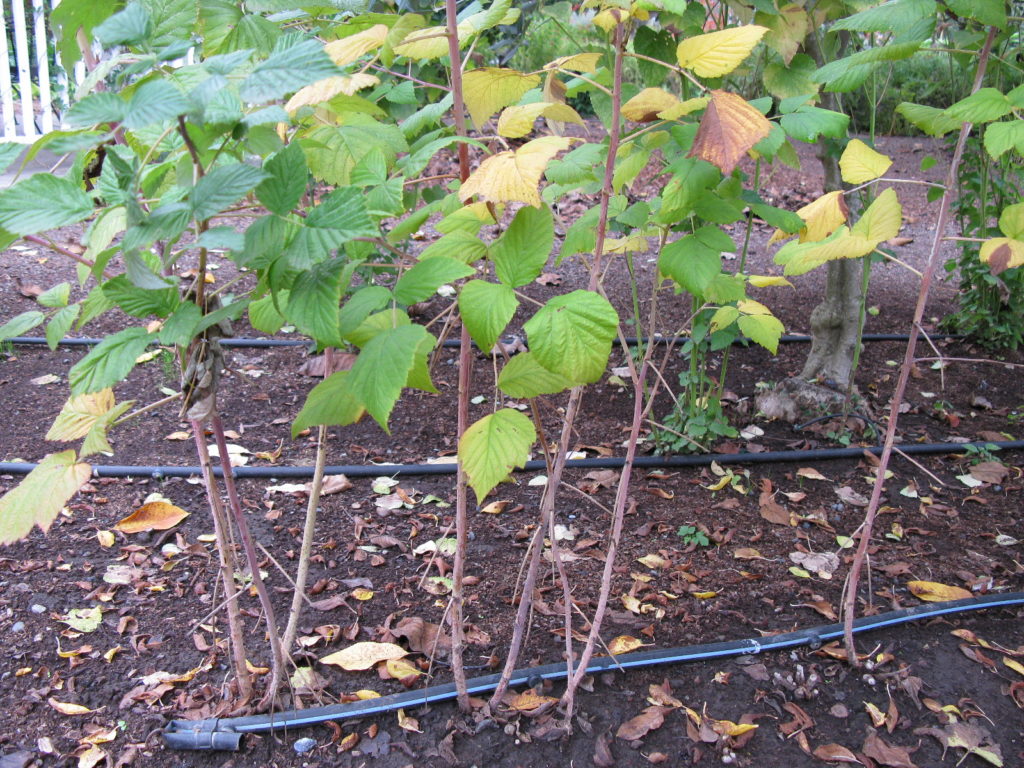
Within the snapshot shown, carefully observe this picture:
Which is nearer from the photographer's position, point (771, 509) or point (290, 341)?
point (771, 509)

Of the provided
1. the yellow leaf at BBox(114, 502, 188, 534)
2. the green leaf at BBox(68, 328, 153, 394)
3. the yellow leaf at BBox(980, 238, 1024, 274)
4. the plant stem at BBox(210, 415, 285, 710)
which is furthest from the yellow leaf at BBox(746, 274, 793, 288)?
the yellow leaf at BBox(114, 502, 188, 534)

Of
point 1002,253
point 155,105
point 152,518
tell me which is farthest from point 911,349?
point 152,518

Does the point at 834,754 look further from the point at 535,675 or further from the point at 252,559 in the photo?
the point at 252,559

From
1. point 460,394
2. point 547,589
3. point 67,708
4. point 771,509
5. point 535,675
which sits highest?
point 460,394

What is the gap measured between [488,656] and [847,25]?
1.47m

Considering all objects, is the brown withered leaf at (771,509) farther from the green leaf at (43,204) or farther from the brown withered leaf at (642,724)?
the green leaf at (43,204)

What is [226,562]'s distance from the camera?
4.78 ft

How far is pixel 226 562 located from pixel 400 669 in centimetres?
51

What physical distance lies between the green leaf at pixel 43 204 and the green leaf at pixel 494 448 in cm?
59

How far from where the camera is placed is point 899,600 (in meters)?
2.06

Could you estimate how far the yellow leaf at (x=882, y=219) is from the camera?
1437 millimetres

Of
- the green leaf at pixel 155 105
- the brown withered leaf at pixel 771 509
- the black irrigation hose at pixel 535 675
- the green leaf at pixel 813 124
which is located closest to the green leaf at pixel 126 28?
the green leaf at pixel 155 105

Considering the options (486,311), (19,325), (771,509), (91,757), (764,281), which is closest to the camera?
(486,311)

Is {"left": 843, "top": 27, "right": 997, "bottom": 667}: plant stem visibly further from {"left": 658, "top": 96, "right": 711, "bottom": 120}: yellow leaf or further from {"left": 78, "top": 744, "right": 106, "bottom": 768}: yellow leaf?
{"left": 78, "top": 744, "right": 106, "bottom": 768}: yellow leaf
